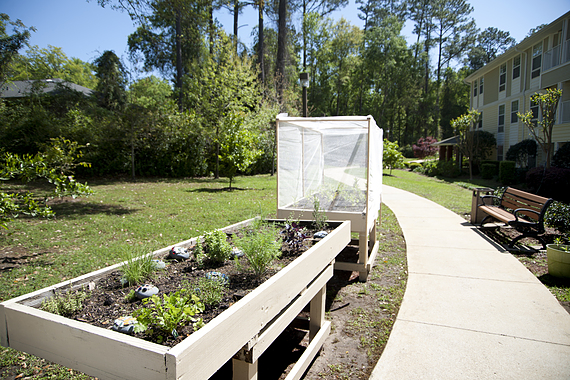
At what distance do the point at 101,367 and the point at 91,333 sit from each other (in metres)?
0.16

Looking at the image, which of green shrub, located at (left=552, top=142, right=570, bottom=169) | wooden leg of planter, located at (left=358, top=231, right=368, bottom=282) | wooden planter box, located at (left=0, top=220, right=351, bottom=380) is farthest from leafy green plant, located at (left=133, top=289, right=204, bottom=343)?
green shrub, located at (left=552, top=142, right=570, bottom=169)

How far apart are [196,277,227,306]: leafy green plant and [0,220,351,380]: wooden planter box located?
362 mm

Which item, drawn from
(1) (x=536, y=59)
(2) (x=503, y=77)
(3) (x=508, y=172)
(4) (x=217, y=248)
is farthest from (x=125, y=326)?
(2) (x=503, y=77)

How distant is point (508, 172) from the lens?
14.6 meters

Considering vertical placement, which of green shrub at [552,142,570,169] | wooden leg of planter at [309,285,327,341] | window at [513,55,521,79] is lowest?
wooden leg of planter at [309,285,327,341]

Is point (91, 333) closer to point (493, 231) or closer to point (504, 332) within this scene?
point (504, 332)

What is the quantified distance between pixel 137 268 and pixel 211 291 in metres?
0.70

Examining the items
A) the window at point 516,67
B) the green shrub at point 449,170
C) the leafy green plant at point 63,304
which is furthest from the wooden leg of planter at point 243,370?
the window at point 516,67

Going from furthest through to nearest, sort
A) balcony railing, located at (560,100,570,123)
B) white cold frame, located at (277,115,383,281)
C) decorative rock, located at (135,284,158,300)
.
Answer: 1. balcony railing, located at (560,100,570,123)
2. white cold frame, located at (277,115,383,281)
3. decorative rock, located at (135,284,158,300)

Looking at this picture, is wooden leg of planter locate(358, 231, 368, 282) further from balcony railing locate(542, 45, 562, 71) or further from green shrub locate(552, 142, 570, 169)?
balcony railing locate(542, 45, 562, 71)

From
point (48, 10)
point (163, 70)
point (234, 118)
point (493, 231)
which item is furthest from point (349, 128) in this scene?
point (163, 70)

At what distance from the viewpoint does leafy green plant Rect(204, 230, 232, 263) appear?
9.71ft

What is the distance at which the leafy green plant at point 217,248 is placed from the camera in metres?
2.96

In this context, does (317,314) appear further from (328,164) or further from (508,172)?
(508,172)
